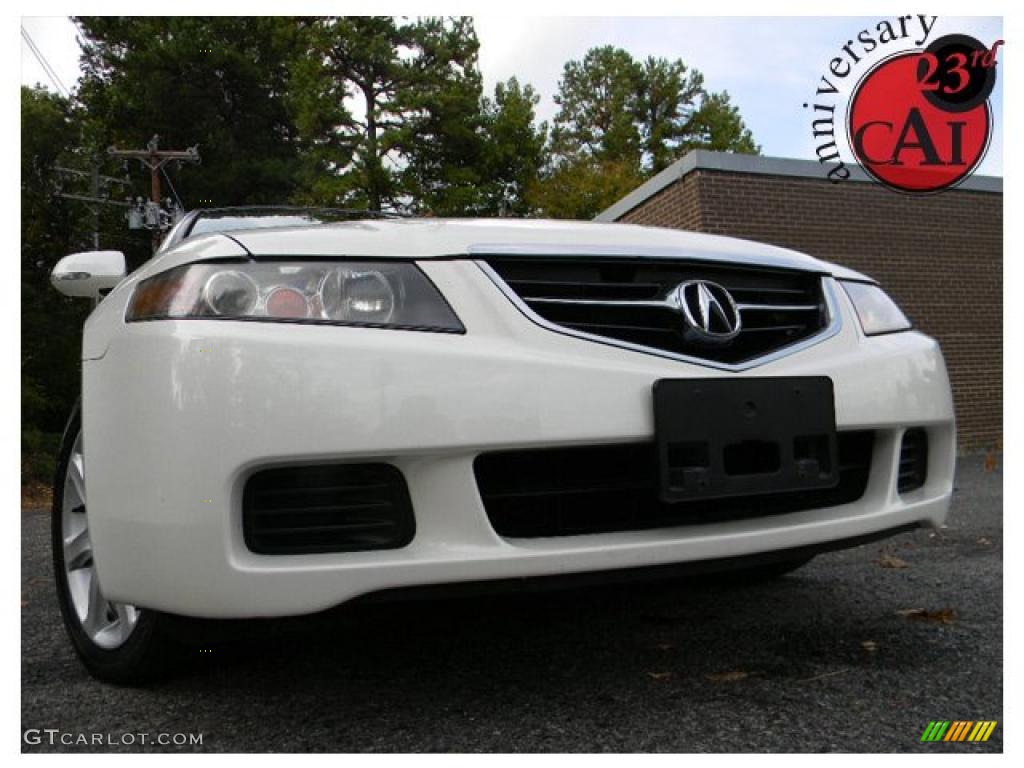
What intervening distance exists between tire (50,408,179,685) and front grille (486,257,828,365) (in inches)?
35.6

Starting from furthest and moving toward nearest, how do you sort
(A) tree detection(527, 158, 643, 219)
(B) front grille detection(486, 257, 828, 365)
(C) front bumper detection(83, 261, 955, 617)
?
(A) tree detection(527, 158, 643, 219) → (B) front grille detection(486, 257, 828, 365) → (C) front bumper detection(83, 261, 955, 617)

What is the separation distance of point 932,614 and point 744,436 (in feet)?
3.59

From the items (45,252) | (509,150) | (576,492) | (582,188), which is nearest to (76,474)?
(576,492)

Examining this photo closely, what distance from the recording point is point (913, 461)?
2016 millimetres

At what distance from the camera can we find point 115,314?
1603mm

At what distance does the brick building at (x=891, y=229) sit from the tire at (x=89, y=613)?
675 cm

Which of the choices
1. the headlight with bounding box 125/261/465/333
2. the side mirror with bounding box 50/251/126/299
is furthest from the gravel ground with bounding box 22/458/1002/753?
the side mirror with bounding box 50/251/126/299

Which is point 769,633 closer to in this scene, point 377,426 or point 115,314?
point 377,426

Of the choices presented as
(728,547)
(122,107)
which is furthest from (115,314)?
(122,107)

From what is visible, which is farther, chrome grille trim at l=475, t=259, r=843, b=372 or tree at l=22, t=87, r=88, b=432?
tree at l=22, t=87, r=88, b=432

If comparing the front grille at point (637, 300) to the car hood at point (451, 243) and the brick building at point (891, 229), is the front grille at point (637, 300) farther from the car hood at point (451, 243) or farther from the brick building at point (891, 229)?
the brick building at point (891, 229)

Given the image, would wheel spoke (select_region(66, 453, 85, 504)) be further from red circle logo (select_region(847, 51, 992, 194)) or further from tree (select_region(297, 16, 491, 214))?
tree (select_region(297, 16, 491, 214))

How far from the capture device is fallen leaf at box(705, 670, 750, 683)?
68.3 inches

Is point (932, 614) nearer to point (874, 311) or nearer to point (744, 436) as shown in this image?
point (874, 311)
